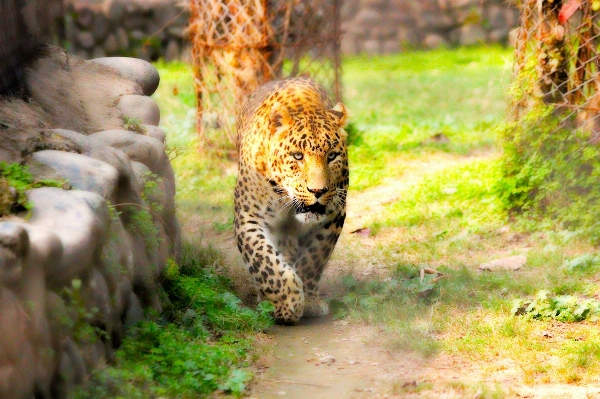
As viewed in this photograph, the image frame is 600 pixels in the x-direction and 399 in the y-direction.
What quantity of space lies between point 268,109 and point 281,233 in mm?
905

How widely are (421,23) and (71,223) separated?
1536cm

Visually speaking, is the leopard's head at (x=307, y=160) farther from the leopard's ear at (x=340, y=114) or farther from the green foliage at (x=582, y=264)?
the green foliage at (x=582, y=264)

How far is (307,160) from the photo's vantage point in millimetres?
5672

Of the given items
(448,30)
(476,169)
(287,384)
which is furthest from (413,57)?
(287,384)

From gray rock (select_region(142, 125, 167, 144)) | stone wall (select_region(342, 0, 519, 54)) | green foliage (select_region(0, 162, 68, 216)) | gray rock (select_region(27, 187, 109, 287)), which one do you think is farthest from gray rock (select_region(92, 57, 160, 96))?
stone wall (select_region(342, 0, 519, 54))

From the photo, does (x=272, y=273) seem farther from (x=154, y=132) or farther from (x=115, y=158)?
(x=115, y=158)

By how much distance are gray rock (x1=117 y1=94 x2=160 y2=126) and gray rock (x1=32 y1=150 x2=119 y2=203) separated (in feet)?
4.67

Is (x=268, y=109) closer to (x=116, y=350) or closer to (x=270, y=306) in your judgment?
(x=270, y=306)

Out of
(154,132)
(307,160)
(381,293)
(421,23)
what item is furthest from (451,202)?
(421,23)

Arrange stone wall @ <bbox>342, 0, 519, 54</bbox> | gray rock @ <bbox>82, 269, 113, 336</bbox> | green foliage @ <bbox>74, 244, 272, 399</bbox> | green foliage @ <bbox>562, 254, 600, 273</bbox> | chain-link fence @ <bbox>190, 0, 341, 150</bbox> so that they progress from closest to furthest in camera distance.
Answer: gray rock @ <bbox>82, 269, 113, 336</bbox> < green foliage @ <bbox>74, 244, 272, 399</bbox> < green foliage @ <bbox>562, 254, 600, 273</bbox> < chain-link fence @ <bbox>190, 0, 341, 150</bbox> < stone wall @ <bbox>342, 0, 519, 54</bbox>

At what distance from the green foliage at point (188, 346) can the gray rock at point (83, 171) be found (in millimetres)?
826

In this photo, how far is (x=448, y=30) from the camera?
18.6 metres

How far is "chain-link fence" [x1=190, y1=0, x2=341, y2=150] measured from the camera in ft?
32.0

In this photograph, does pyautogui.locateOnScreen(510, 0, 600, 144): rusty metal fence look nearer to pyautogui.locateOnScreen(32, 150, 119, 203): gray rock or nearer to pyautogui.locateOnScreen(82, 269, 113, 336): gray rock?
pyautogui.locateOnScreen(32, 150, 119, 203): gray rock
